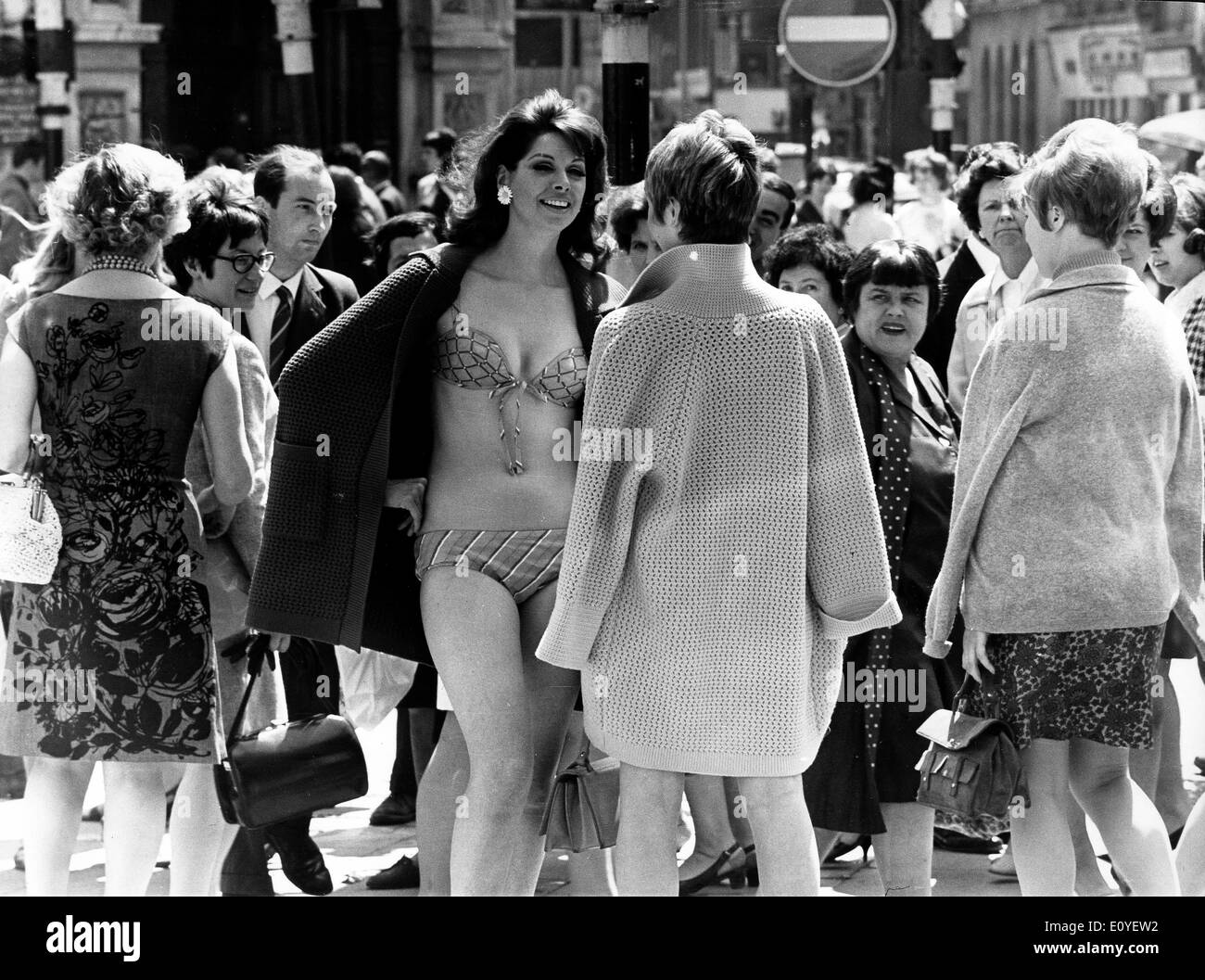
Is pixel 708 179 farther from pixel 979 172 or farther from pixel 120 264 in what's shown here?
pixel 979 172

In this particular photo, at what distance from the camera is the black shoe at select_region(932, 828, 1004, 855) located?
540 centimetres

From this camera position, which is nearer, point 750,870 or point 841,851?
point 750,870

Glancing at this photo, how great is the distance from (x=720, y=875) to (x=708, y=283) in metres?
2.00

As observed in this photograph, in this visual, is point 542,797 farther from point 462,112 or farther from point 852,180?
point 462,112

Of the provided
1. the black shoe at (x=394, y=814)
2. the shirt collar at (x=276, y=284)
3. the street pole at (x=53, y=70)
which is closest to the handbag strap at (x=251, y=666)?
the shirt collar at (x=276, y=284)

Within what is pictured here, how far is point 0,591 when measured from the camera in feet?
14.8

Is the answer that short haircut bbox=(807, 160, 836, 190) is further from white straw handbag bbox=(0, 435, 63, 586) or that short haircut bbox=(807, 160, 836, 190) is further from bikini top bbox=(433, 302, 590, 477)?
white straw handbag bbox=(0, 435, 63, 586)

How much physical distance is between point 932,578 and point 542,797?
1.08 metres

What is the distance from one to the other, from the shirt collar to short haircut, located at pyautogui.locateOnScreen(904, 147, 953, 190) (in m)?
5.35

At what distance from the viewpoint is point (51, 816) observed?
13.8 ft

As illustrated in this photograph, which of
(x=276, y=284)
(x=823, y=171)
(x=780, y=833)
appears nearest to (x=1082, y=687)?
(x=780, y=833)

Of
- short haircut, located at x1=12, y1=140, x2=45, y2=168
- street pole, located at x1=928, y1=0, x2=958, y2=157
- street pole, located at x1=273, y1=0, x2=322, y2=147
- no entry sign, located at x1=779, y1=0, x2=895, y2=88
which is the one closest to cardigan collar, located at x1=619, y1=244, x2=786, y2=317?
no entry sign, located at x1=779, y1=0, x2=895, y2=88

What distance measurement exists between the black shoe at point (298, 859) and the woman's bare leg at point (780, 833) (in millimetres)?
1550

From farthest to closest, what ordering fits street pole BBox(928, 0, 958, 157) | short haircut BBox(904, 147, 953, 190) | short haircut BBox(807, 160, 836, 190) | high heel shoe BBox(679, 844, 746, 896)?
1. short haircut BBox(807, 160, 836, 190)
2. short haircut BBox(904, 147, 953, 190)
3. street pole BBox(928, 0, 958, 157)
4. high heel shoe BBox(679, 844, 746, 896)
